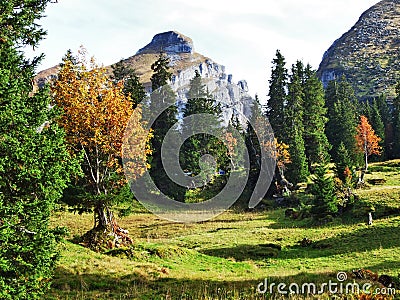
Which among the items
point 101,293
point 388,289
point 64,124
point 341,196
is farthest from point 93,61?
point 341,196

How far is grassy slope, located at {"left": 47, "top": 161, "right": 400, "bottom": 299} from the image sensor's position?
1438 centimetres

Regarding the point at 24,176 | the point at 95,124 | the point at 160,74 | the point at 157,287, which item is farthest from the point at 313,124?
the point at 24,176

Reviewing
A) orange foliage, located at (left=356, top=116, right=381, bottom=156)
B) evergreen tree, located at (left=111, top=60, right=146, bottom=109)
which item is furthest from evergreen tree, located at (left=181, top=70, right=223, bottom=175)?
orange foliage, located at (left=356, top=116, right=381, bottom=156)

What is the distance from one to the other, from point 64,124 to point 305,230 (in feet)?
73.7

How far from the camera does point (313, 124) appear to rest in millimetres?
63688

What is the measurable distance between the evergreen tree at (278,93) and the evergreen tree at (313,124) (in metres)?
4.89

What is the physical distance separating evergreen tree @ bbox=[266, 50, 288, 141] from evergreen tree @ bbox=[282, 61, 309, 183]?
97 cm

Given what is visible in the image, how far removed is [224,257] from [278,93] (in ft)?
138

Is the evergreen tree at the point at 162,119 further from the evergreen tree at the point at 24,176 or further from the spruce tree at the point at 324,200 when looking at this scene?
the evergreen tree at the point at 24,176

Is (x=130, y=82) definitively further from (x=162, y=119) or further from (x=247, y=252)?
(x=247, y=252)

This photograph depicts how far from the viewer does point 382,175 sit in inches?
2042

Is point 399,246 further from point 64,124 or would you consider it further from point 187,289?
point 64,124

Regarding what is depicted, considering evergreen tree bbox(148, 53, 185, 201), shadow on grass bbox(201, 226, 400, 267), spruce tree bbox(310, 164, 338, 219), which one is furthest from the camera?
evergreen tree bbox(148, 53, 185, 201)

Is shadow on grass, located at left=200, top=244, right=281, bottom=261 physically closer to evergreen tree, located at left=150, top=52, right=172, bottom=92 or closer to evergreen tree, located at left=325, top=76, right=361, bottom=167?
evergreen tree, located at left=150, top=52, right=172, bottom=92
